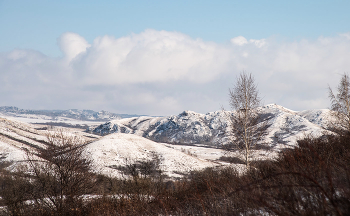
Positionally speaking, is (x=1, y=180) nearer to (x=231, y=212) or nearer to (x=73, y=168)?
(x=73, y=168)

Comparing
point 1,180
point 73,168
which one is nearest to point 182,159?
point 1,180

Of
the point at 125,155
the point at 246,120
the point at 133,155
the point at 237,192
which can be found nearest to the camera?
the point at 237,192

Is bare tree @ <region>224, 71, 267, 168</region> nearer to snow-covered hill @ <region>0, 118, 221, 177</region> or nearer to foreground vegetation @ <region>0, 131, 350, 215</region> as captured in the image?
foreground vegetation @ <region>0, 131, 350, 215</region>

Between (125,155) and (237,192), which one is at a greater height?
(237,192)

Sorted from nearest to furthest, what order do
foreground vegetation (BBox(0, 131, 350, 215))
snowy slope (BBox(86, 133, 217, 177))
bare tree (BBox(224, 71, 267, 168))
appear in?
foreground vegetation (BBox(0, 131, 350, 215))
bare tree (BBox(224, 71, 267, 168))
snowy slope (BBox(86, 133, 217, 177))

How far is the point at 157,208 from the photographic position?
6523 millimetres

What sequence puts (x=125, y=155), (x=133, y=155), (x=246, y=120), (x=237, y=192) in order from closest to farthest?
1. (x=237, y=192)
2. (x=246, y=120)
3. (x=125, y=155)
4. (x=133, y=155)

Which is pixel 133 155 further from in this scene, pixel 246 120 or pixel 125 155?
pixel 246 120

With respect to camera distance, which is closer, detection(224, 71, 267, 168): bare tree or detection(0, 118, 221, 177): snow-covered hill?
detection(224, 71, 267, 168): bare tree

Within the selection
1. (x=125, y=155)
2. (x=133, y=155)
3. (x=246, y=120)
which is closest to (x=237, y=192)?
(x=246, y=120)

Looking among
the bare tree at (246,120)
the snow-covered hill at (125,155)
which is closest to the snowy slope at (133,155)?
the snow-covered hill at (125,155)

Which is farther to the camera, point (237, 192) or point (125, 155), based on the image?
point (125, 155)

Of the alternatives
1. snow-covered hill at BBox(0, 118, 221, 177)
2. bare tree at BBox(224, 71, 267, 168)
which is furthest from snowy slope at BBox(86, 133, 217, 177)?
bare tree at BBox(224, 71, 267, 168)

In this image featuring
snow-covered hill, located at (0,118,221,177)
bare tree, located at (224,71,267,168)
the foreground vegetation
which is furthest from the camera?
snow-covered hill, located at (0,118,221,177)
